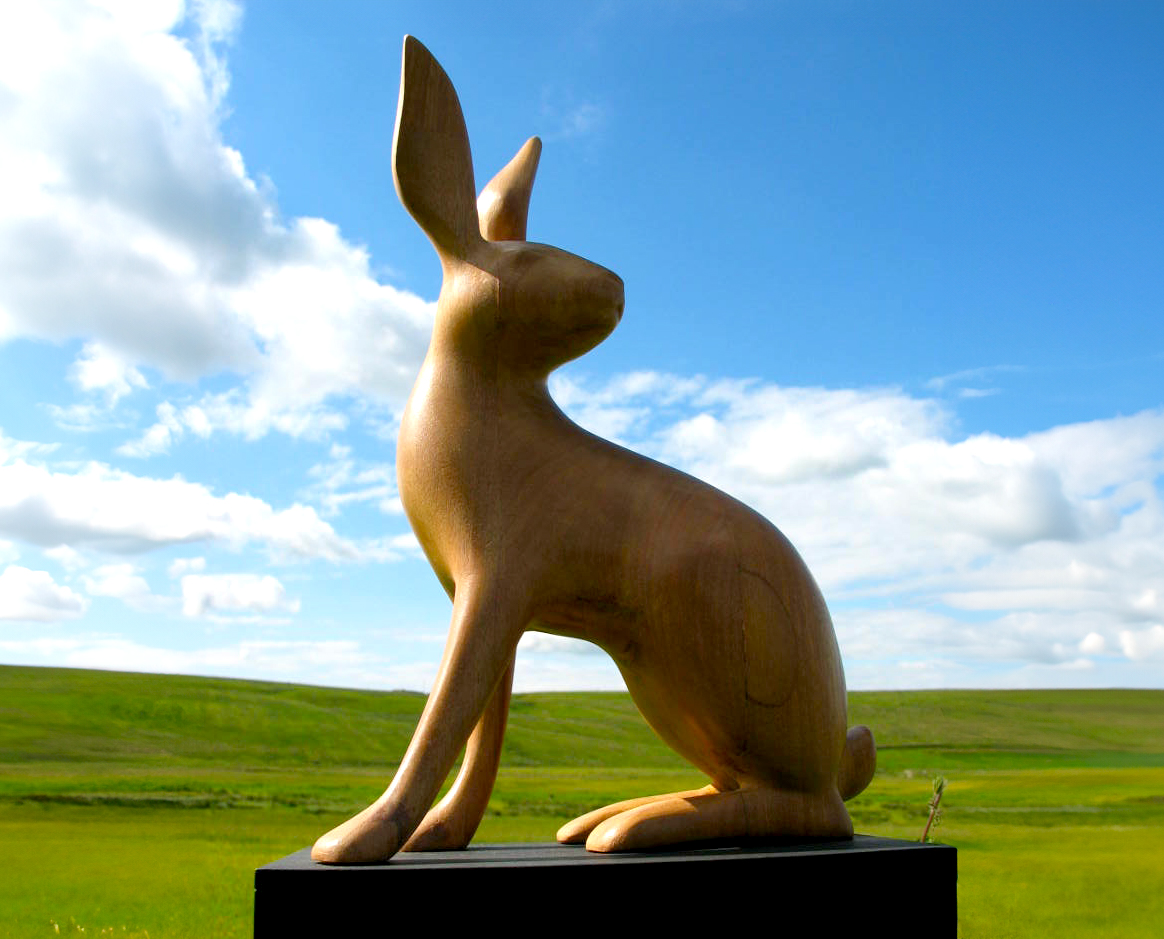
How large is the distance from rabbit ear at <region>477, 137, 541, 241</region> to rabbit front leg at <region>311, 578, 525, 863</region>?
4.54 feet

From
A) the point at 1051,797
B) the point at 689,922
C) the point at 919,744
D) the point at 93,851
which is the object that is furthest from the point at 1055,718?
the point at 689,922

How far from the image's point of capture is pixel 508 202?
11.6 ft

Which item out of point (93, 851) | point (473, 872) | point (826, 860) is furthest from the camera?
point (93, 851)

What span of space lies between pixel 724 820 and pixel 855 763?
718 mm

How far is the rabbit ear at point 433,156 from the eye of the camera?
2971mm

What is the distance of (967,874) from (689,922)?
251 inches

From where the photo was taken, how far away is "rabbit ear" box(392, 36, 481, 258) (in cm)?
297

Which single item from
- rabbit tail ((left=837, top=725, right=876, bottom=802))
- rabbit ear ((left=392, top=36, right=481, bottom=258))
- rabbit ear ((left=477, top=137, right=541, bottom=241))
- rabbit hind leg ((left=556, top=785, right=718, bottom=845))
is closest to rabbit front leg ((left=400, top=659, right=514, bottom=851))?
rabbit hind leg ((left=556, top=785, right=718, bottom=845))

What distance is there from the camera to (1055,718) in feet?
109

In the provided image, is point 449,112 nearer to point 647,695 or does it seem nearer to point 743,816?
point 647,695

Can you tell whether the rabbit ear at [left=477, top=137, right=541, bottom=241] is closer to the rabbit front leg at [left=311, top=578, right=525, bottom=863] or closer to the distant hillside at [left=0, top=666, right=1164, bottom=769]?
the rabbit front leg at [left=311, top=578, right=525, bottom=863]

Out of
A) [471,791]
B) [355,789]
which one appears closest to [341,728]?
[355,789]

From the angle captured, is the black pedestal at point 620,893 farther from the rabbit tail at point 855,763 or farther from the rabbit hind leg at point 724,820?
the rabbit tail at point 855,763

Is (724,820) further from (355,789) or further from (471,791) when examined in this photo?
(355,789)
